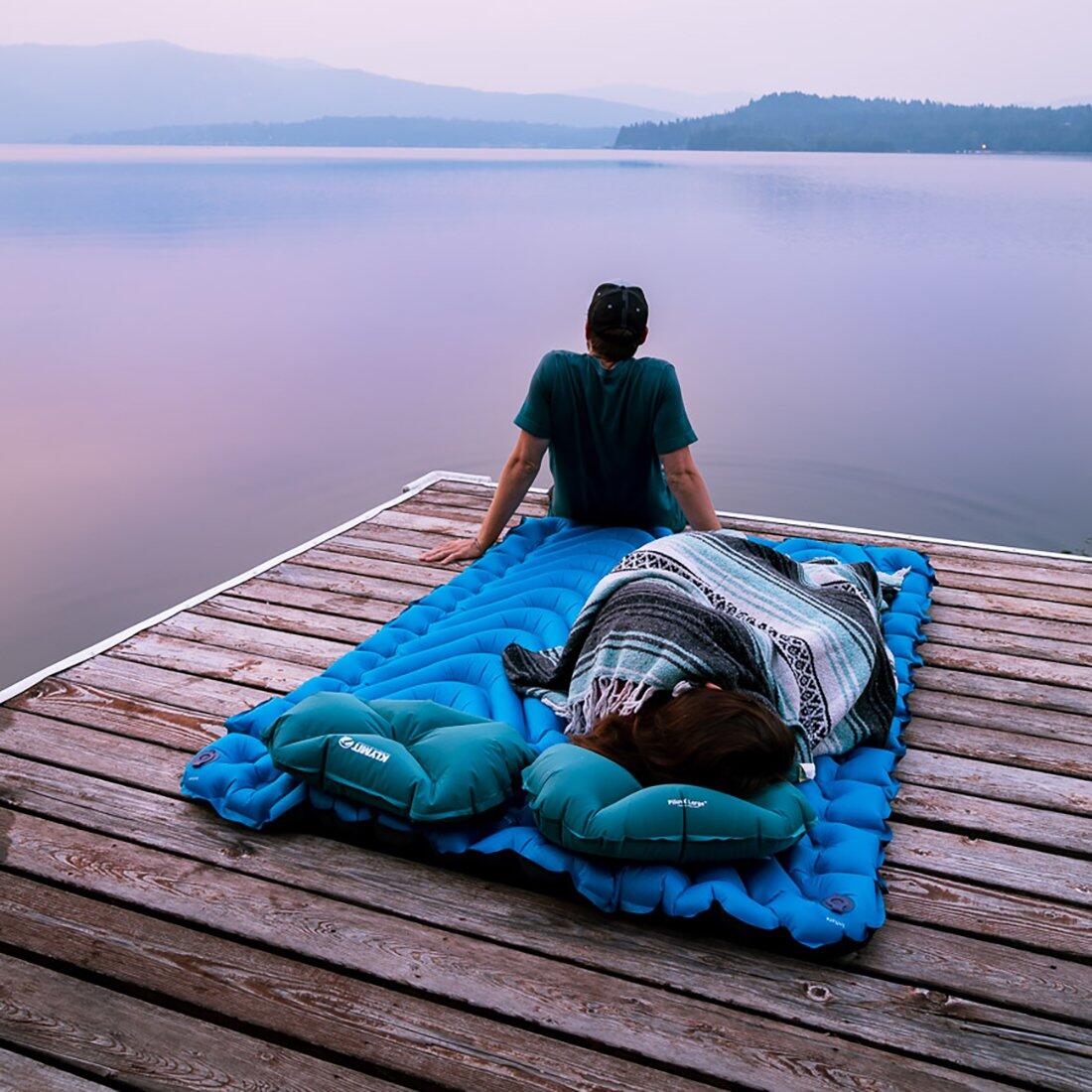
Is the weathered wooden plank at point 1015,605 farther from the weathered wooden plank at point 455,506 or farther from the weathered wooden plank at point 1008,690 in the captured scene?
the weathered wooden plank at point 455,506

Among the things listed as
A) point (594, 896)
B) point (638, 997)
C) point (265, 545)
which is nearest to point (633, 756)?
point (594, 896)

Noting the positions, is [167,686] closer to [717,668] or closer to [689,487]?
[717,668]

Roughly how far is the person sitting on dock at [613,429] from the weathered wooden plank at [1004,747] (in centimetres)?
102

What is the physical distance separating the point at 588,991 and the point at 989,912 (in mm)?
823

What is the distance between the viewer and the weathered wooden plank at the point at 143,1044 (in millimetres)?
1817

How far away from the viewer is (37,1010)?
6.39ft

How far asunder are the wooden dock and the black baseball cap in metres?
1.51

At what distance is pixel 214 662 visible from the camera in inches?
128

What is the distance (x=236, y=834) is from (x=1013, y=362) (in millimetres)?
11089

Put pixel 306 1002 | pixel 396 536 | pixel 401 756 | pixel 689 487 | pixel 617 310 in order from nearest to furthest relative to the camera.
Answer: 1. pixel 306 1002
2. pixel 401 756
3. pixel 617 310
4. pixel 689 487
5. pixel 396 536

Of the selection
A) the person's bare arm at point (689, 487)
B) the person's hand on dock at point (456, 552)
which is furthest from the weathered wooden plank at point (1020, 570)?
the person's hand on dock at point (456, 552)

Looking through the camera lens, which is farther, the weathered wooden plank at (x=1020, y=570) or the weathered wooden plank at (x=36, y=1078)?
the weathered wooden plank at (x=1020, y=570)

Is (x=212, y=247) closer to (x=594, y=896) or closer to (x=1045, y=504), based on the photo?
(x=1045, y=504)

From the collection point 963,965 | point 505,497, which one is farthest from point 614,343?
point 963,965
